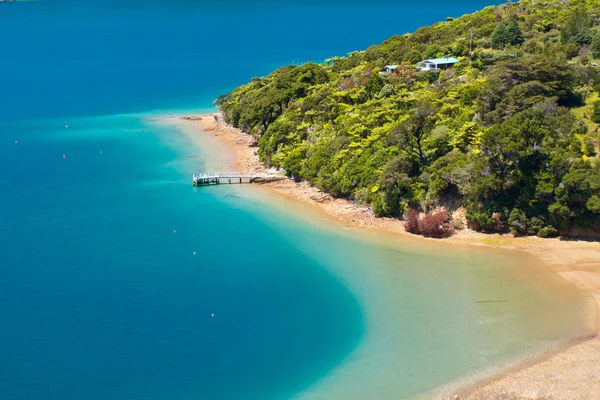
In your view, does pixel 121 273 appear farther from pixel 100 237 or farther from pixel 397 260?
pixel 397 260

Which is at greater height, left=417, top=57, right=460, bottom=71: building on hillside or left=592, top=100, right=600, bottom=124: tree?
left=417, top=57, right=460, bottom=71: building on hillside

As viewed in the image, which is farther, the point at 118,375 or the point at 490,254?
the point at 490,254

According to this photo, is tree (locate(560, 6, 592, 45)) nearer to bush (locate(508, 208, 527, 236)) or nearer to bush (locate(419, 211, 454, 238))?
bush (locate(508, 208, 527, 236))

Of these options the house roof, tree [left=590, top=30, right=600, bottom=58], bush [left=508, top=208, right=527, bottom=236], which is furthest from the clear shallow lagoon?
tree [left=590, top=30, right=600, bottom=58]

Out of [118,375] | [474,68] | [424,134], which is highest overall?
[474,68]

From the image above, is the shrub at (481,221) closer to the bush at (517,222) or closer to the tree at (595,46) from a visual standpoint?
the bush at (517,222)

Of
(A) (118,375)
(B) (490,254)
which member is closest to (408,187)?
(B) (490,254)
